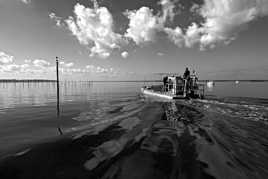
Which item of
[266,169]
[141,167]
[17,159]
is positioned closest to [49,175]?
[17,159]

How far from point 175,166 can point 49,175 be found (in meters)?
4.60

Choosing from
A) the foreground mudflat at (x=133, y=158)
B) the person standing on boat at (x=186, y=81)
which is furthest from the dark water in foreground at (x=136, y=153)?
the person standing on boat at (x=186, y=81)

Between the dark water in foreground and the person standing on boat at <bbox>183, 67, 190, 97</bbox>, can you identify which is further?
the person standing on boat at <bbox>183, 67, 190, 97</bbox>

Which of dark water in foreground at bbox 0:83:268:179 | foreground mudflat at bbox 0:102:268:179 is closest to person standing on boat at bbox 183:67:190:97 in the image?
dark water in foreground at bbox 0:83:268:179

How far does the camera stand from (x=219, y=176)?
4375mm

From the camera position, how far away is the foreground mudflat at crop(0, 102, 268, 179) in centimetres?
454

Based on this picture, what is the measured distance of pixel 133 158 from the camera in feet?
17.9

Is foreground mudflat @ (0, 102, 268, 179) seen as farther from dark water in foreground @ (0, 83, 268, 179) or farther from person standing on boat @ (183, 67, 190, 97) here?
person standing on boat @ (183, 67, 190, 97)

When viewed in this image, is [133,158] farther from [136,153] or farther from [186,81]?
[186,81]

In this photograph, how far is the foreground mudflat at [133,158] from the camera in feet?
14.9

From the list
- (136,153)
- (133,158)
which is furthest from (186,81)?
(133,158)

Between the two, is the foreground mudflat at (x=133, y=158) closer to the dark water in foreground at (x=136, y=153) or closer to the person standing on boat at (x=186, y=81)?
the dark water in foreground at (x=136, y=153)

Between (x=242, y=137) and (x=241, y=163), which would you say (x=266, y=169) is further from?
(x=242, y=137)

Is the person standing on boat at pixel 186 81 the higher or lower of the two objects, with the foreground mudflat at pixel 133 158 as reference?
higher
